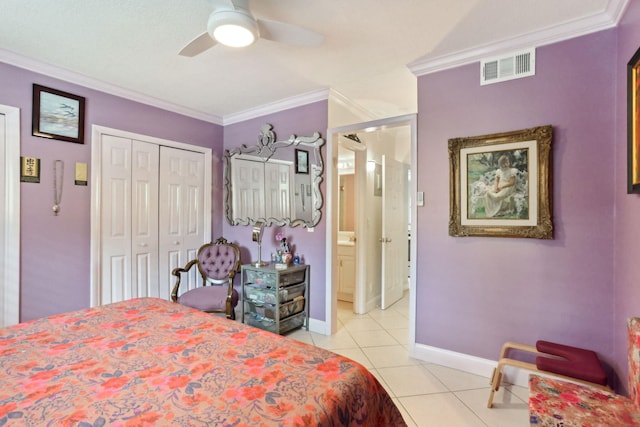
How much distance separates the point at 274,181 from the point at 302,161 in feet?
1.53

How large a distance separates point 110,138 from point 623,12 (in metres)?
4.22

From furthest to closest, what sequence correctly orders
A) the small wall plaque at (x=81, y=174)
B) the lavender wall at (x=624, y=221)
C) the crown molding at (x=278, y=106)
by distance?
1. the crown molding at (x=278, y=106)
2. the small wall plaque at (x=81, y=174)
3. the lavender wall at (x=624, y=221)

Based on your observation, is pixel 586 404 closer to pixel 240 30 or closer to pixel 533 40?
pixel 533 40

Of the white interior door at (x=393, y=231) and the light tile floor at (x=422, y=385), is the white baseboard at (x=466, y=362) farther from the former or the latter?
the white interior door at (x=393, y=231)

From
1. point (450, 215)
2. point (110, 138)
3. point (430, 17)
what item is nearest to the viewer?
point (430, 17)

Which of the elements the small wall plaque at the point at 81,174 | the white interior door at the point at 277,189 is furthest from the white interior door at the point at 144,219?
the white interior door at the point at 277,189

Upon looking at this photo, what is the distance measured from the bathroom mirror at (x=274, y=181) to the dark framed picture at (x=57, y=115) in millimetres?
1625

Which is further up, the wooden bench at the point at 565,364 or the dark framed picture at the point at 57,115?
the dark framed picture at the point at 57,115

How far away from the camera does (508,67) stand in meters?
2.32

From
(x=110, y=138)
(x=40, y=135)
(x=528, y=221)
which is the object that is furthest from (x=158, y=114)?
(x=528, y=221)

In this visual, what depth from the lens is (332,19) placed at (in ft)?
6.79

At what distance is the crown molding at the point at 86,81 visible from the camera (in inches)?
99.7

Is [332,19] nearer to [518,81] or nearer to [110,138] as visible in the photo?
[518,81]

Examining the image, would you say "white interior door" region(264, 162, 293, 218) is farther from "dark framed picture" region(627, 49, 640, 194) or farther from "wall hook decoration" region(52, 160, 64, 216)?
"dark framed picture" region(627, 49, 640, 194)
